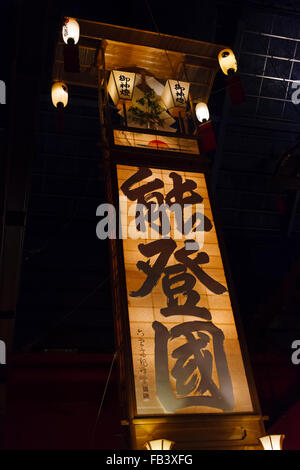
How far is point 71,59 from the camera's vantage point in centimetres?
579

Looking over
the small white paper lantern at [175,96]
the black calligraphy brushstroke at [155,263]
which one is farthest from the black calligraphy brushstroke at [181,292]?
the small white paper lantern at [175,96]

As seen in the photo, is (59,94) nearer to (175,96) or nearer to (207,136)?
(175,96)

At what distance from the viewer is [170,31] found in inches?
384

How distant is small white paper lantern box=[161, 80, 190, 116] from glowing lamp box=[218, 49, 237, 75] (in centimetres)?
75

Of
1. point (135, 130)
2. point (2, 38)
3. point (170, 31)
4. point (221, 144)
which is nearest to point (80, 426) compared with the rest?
point (135, 130)

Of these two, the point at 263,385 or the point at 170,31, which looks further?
the point at 170,31

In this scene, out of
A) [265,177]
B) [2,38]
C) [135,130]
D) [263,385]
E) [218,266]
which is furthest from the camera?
[265,177]

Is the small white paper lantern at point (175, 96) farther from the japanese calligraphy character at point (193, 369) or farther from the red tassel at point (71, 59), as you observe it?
the japanese calligraphy character at point (193, 369)

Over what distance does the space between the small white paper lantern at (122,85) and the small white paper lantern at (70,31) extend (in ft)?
2.55

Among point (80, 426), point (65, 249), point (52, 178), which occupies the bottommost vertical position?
point (80, 426)

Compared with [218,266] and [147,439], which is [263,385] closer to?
[218,266]

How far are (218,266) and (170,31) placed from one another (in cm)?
707

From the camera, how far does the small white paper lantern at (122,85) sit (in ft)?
21.6

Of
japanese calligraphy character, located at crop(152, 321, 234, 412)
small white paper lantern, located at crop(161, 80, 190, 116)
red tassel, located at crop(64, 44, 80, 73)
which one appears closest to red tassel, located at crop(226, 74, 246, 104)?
small white paper lantern, located at crop(161, 80, 190, 116)
